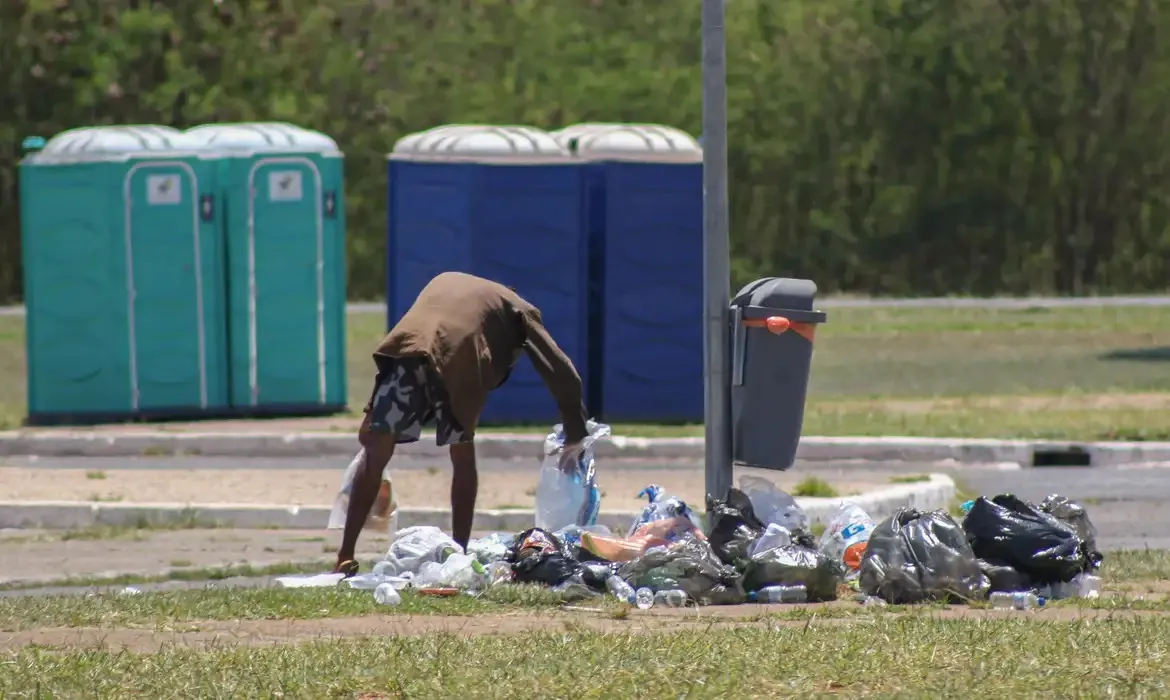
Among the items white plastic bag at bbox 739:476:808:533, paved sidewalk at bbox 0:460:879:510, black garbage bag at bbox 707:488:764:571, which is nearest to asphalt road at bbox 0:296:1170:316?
paved sidewalk at bbox 0:460:879:510

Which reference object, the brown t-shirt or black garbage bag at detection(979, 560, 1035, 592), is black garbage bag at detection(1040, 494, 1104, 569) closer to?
black garbage bag at detection(979, 560, 1035, 592)

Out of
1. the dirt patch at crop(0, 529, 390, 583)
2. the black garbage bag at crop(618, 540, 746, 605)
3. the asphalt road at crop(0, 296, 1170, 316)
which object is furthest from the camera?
the asphalt road at crop(0, 296, 1170, 316)

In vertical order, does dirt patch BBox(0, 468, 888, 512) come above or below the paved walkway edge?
above

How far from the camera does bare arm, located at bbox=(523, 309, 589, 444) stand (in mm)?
9672

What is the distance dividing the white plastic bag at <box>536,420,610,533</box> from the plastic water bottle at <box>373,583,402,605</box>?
140cm

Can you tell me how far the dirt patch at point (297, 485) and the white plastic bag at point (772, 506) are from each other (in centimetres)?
195

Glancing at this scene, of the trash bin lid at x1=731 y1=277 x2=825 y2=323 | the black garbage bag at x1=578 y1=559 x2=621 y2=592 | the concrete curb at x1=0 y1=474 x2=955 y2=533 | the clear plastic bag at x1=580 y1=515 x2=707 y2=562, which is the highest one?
the trash bin lid at x1=731 y1=277 x2=825 y2=323

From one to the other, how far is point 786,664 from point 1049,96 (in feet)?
68.5

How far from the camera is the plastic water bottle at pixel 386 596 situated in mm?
8516

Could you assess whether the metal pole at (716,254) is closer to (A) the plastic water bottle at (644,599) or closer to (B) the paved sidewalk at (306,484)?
(A) the plastic water bottle at (644,599)

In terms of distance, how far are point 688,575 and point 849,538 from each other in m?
1.08

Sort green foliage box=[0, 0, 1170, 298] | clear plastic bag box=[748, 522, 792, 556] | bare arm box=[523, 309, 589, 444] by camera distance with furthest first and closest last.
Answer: green foliage box=[0, 0, 1170, 298] → bare arm box=[523, 309, 589, 444] → clear plastic bag box=[748, 522, 792, 556]

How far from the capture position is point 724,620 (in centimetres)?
822

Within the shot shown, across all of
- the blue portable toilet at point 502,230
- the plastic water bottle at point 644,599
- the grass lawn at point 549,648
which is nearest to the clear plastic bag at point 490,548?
the grass lawn at point 549,648
